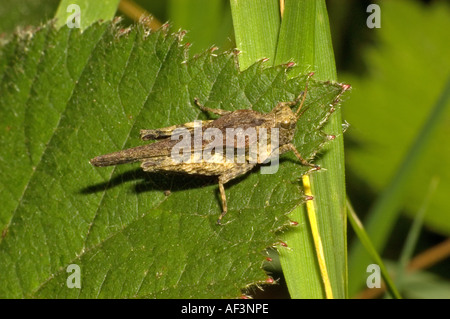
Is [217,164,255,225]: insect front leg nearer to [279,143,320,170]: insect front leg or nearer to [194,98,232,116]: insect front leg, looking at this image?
[279,143,320,170]: insect front leg

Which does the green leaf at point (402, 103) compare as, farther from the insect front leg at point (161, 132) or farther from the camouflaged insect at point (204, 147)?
the insect front leg at point (161, 132)

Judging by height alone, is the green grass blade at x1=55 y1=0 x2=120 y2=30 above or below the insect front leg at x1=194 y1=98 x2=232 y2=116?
above

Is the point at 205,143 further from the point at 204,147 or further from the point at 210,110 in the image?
the point at 210,110

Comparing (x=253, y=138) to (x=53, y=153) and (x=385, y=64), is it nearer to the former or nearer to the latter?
(x=53, y=153)

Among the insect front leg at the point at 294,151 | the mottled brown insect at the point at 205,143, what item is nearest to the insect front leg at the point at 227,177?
the mottled brown insect at the point at 205,143

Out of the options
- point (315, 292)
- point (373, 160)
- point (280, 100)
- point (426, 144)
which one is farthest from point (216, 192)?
point (373, 160)

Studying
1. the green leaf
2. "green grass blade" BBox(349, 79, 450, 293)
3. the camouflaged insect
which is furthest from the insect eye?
the green leaf
